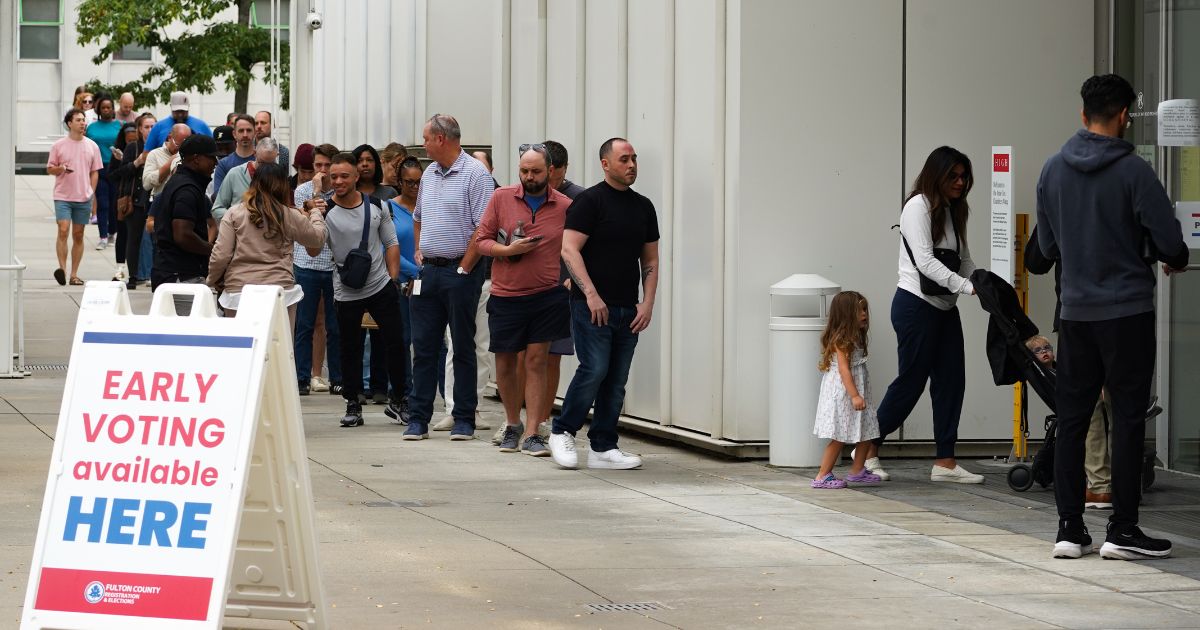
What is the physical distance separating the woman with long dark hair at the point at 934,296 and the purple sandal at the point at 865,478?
0.33ft

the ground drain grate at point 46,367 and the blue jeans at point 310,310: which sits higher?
the blue jeans at point 310,310

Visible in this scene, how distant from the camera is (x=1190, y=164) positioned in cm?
1048

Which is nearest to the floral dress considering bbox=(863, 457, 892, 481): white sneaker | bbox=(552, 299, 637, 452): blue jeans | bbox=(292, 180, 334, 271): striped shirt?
bbox=(863, 457, 892, 481): white sneaker

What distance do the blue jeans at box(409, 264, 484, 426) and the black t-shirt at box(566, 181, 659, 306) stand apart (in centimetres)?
→ 129

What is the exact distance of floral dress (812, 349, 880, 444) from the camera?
10.1 metres

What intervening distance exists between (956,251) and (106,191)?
1778cm

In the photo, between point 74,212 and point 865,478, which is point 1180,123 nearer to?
point 865,478

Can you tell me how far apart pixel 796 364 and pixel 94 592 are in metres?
5.65

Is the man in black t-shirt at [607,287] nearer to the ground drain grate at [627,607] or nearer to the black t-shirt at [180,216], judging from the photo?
the black t-shirt at [180,216]

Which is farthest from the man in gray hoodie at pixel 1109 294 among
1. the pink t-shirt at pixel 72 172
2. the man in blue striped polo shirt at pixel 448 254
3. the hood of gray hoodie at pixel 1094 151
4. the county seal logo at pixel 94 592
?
the pink t-shirt at pixel 72 172

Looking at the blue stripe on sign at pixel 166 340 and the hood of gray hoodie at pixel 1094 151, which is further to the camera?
the hood of gray hoodie at pixel 1094 151

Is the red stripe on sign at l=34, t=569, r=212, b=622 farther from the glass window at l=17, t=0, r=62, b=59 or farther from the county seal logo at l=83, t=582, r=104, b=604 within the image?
the glass window at l=17, t=0, r=62, b=59

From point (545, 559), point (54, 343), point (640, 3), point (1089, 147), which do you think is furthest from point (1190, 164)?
point (54, 343)

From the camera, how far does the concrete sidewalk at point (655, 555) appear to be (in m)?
6.82
